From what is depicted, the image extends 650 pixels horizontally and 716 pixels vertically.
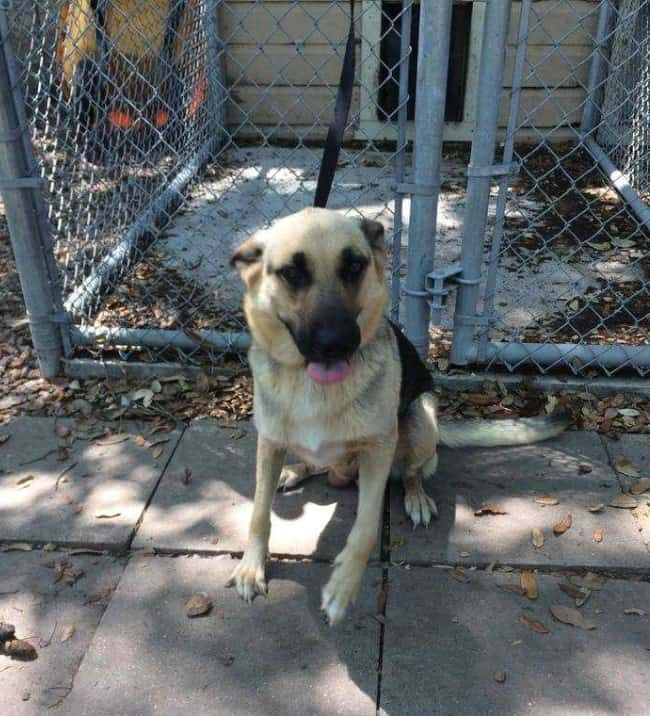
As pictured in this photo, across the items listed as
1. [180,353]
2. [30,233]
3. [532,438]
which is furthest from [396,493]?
[30,233]

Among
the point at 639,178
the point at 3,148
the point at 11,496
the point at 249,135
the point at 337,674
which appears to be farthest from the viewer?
the point at 249,135

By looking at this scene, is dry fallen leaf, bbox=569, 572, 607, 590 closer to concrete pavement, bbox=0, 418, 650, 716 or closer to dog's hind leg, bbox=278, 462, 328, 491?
concrete pavement, bbox=0, 418, 650, 716

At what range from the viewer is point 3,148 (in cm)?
310

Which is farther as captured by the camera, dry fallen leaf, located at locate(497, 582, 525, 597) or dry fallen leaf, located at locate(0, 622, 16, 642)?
dry fallen leaf, located at locate(497, 582, 525, 597)

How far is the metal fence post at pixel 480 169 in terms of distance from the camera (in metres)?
2.72

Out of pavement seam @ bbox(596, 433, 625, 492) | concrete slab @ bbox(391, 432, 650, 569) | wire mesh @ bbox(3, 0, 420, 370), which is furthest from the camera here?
wire mesh @ bbox(3, 0, 420, 370)

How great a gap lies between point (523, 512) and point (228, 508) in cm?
123

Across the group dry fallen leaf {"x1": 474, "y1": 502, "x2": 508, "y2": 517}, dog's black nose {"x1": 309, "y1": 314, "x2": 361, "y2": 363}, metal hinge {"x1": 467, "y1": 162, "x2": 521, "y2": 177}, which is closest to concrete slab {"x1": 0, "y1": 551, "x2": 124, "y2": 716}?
dog's black nose {"x1": 309, "y1": 314, "x2": 361, "y2": 363}

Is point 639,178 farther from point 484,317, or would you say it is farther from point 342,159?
point 484,317

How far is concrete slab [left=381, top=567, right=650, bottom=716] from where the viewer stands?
79.4 inches

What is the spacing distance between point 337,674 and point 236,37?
21.2ft

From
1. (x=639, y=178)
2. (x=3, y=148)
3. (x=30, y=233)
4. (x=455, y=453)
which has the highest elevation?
(x=3, y=148)

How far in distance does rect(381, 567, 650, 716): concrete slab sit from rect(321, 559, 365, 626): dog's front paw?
15 centimetres

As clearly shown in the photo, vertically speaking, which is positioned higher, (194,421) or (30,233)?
(30,233)
